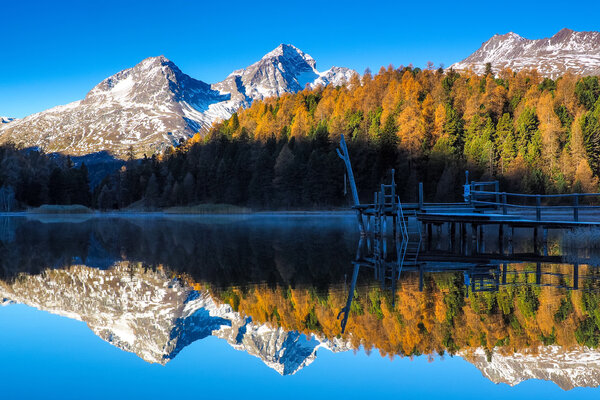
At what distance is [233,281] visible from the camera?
16266 mm

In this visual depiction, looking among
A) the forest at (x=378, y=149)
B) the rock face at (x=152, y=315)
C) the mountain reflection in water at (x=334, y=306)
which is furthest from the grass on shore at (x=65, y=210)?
the rock face at (x=152, y=315)

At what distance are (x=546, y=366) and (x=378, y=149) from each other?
2794 inches

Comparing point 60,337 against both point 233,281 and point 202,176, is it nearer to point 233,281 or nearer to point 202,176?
point 233,281

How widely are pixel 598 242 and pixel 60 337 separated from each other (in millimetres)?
21256

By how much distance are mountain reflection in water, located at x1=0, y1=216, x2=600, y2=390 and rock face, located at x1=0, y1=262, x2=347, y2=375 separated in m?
0.04

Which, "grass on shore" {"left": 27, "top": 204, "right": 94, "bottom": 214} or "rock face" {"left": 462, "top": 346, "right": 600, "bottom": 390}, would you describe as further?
"grass on shore" {"left": 27, "top": 204, "right": 94, "bottom": 214}

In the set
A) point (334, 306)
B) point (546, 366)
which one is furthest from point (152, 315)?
point (546, 366)

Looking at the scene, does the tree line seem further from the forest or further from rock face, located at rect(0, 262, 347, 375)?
rock face, located at rect(0, 262, 347, 375)

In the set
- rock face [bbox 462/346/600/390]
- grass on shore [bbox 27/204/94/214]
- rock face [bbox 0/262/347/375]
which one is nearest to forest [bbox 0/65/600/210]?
grass on shore [bbox 27/204/94/214]

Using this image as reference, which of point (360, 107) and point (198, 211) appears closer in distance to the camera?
point (198, 211)

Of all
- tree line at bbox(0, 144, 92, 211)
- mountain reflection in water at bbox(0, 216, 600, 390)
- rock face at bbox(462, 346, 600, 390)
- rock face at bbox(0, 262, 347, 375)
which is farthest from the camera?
tree line at bbox(0, 144, 92, 211)

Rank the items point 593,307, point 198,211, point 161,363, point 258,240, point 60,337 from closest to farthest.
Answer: point 161,363 < point 60,337 < point 593,307 < point 258,240 < point 198,211

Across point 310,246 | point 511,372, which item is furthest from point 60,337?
point 310,246

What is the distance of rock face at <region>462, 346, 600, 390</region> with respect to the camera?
25.9 ft
